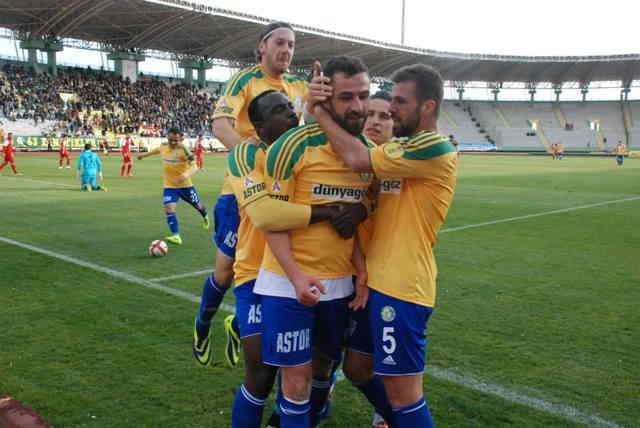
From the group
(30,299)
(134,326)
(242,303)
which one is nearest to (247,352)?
(242,303)

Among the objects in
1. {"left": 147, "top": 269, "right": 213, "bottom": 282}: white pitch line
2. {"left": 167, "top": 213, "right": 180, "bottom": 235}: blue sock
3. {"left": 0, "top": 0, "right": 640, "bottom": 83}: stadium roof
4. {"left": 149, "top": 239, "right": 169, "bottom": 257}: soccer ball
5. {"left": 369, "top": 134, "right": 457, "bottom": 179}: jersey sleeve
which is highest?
{"left": 0, "top": 0, "right": 640, "bottom": 83}: stadium roof

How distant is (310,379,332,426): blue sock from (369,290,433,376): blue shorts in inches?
24.0

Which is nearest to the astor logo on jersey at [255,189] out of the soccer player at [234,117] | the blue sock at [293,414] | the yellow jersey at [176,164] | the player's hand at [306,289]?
the player's hand at [306,289]

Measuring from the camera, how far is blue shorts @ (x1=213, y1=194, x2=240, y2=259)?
413 centimetres

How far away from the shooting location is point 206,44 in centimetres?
5175

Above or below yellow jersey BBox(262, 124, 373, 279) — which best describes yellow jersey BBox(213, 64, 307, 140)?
above

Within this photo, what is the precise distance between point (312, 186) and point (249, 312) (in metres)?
0.77

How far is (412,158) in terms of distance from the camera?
254 cm

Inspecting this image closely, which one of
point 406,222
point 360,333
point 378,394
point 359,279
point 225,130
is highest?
point 225,130

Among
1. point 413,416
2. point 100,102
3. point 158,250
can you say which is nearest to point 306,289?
point 413,416

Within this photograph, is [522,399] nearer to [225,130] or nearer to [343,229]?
[343,229]

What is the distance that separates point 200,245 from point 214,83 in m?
53.9

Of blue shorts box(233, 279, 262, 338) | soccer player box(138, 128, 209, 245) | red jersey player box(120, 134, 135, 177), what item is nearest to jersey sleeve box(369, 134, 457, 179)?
blue shorts box(233, 279, 262, 338)

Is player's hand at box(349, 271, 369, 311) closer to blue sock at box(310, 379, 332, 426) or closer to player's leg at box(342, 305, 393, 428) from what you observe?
player's leg at box(342, 305, 393, 428)
